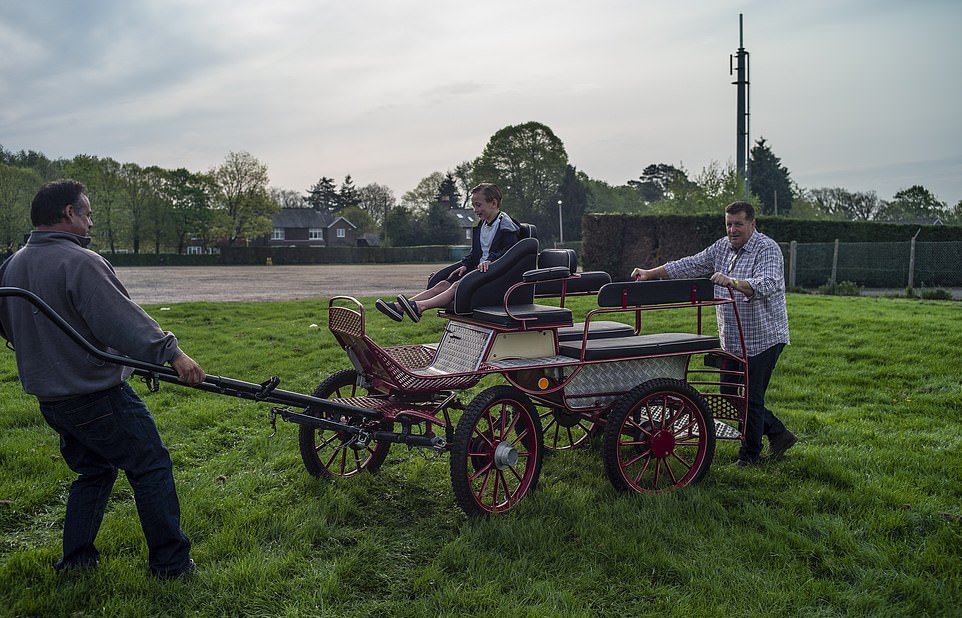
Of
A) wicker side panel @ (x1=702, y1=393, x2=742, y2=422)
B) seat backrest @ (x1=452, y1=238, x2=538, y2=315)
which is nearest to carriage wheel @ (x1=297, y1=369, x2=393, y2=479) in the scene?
seat backrest @ (x1=452, y1=238, x2=538, y2=315)

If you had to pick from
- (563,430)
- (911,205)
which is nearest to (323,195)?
(911,205)

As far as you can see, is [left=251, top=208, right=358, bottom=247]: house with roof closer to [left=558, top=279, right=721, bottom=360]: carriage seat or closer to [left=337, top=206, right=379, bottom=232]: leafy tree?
[left=337, top=206, right=379, bottom=232]: leafy tree

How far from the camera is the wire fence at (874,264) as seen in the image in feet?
63.6

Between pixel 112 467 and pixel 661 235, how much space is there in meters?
19.5

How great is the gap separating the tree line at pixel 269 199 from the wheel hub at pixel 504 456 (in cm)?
3662

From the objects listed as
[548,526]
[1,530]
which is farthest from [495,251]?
[1,530]

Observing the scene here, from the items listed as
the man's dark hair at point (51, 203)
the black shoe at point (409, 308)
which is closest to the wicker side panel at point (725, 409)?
the black shoe at point (409, 308)

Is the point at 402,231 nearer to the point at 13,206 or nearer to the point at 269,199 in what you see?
the point at 269,199

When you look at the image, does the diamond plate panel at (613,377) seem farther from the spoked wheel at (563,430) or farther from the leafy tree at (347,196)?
the leafy tree at (347,196)

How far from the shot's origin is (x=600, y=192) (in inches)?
3255

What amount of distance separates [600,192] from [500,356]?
80511 mm

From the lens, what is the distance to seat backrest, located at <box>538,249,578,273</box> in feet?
17.2

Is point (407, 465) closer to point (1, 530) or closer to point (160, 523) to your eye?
point (160, 523)

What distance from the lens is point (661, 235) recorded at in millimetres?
21469
